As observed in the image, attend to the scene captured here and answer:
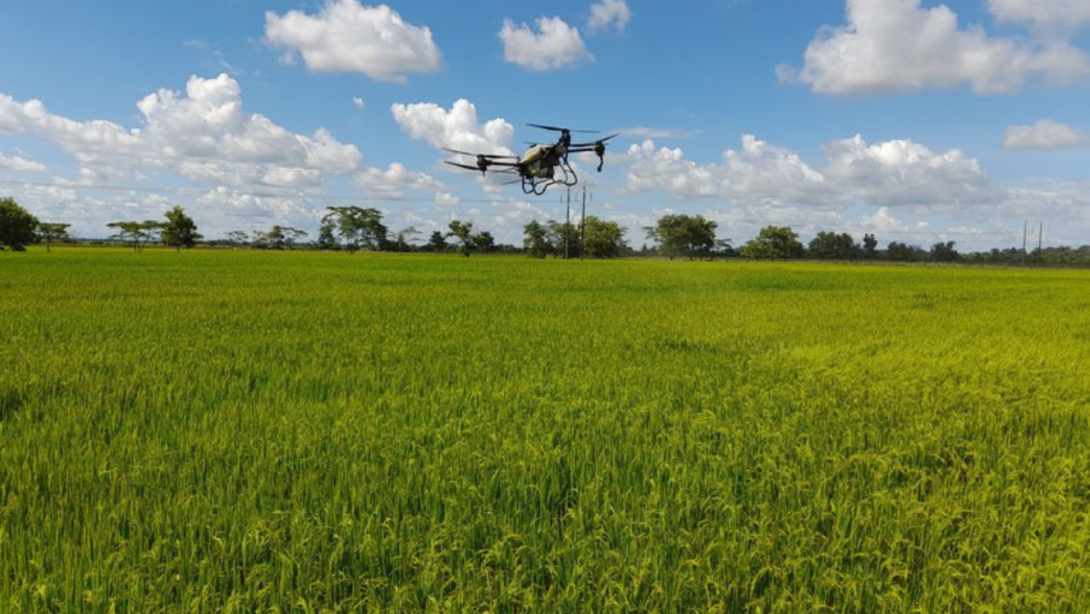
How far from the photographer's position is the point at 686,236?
134 m

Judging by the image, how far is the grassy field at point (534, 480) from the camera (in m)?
2.95

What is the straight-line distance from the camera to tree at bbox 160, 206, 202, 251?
10362 cm

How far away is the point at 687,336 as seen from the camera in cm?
1180

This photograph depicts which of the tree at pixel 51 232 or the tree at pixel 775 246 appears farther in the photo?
the tree at pixel 775 246

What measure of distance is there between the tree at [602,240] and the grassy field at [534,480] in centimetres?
10476

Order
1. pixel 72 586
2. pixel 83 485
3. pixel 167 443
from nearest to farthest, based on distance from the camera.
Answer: pixel 72 586
pixel 83 485
pixel 167 443

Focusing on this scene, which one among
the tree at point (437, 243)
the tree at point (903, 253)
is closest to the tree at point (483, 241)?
the tree at point (437, 243)

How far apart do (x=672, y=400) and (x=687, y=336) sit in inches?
216

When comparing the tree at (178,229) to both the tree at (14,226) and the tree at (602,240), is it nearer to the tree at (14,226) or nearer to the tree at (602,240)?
the tree at (14,226)

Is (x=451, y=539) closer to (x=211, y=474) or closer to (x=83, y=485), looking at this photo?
(x=211, y=474)

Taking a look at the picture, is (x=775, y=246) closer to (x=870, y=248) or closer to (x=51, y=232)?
(x=870, y=248)

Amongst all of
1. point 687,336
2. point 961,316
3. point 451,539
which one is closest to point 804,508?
point 451,539

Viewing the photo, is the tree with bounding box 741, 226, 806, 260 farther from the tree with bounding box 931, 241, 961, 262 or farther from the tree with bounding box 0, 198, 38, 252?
the tree with bounding box 0, 198, 38, 252

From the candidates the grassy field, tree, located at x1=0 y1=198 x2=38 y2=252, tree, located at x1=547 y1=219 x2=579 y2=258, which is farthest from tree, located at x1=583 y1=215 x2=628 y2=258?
the grassy field
